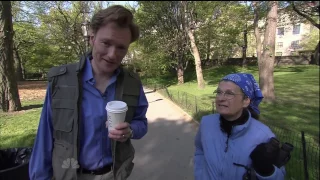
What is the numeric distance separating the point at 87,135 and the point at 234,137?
1.16 m

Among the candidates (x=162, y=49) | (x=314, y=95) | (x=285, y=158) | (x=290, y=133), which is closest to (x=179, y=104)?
(x=290, y=133)

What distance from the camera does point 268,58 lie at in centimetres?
1266

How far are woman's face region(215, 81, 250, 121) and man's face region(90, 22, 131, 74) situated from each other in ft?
3.11

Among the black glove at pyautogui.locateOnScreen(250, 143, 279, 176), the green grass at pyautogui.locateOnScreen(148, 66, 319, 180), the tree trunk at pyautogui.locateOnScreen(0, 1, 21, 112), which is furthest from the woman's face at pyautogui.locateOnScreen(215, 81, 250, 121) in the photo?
the tree trunk at pyautogui.locateOnScreen(0, 1, 21, 112)

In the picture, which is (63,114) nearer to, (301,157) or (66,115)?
(66,115)

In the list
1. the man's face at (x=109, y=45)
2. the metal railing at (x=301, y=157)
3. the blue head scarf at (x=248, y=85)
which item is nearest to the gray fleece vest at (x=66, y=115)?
the man's face at (x=109, y=45)

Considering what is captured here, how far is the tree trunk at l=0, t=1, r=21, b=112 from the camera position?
9711 mm

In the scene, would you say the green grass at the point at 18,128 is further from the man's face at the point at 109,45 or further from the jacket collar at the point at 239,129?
the jacket collar at the point at 239,129

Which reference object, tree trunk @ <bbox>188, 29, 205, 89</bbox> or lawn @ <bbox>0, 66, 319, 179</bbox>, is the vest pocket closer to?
lawn @ <bbox>0, 66, 319, 179</bbox>

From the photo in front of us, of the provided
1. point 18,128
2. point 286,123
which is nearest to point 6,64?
point 18,128

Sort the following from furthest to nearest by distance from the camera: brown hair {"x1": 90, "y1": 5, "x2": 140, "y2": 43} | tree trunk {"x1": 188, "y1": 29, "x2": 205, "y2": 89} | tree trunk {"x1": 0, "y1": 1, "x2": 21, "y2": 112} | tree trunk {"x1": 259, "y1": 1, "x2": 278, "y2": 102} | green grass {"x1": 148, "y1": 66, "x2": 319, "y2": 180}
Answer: tree trunk {"x1": 188, "y1": 29, "x2": 205, "y2": 89}, tree trunk {"x1": 259, "y1": 1, "x2": 278, "y2": 102}, tree trunk {"x1": 0, "y1": 1, "x2": 21, "y2": 112}, green grass {"x1": 148, "y1": 66, "x2": 319, "y2": 180}, brown hair {"x1": 90, "y1": 5, "x2": 140, "y2": 43}

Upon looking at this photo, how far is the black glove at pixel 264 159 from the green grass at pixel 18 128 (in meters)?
5.63

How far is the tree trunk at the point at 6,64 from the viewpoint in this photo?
9711 millimetres

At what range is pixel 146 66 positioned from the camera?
27.7 meters
